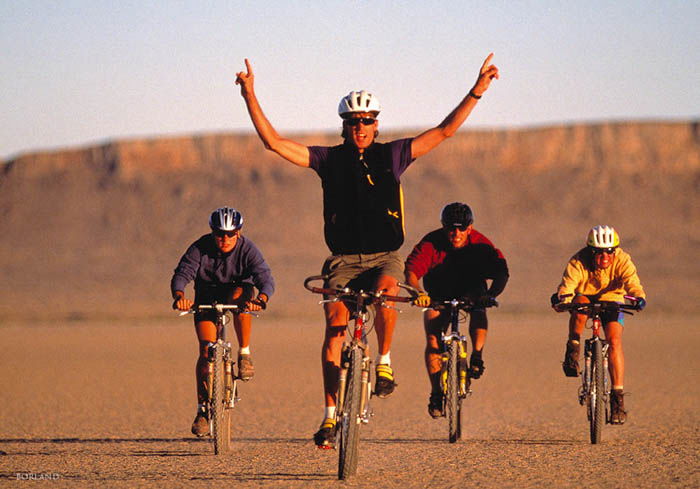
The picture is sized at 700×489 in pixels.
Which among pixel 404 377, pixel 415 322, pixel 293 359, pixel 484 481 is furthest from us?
pixel 415 322

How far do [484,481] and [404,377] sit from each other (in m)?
12.3

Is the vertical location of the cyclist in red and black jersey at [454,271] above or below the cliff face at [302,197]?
below

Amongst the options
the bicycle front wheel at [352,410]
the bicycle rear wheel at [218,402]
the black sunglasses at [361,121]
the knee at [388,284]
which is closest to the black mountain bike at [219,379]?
the bicycle rear wheel at [218,402]

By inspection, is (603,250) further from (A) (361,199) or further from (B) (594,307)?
(A) (361,199)

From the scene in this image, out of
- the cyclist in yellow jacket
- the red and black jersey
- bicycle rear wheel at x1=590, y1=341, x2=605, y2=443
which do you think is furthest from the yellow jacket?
the red and black jersey

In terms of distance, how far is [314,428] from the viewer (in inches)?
537

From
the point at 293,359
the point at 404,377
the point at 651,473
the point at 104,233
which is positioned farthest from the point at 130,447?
the point at 104,233

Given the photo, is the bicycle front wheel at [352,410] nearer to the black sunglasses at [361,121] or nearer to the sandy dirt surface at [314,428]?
the sandy dirt surface at [314,428]

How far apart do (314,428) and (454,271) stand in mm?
3008

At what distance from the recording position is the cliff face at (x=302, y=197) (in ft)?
314

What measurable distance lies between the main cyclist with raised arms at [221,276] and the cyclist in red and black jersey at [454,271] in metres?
1.33

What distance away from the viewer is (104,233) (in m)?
105

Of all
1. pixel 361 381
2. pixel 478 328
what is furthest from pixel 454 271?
A: pixel 361 381

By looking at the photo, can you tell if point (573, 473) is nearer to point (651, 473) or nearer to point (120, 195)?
point (651, 473)
